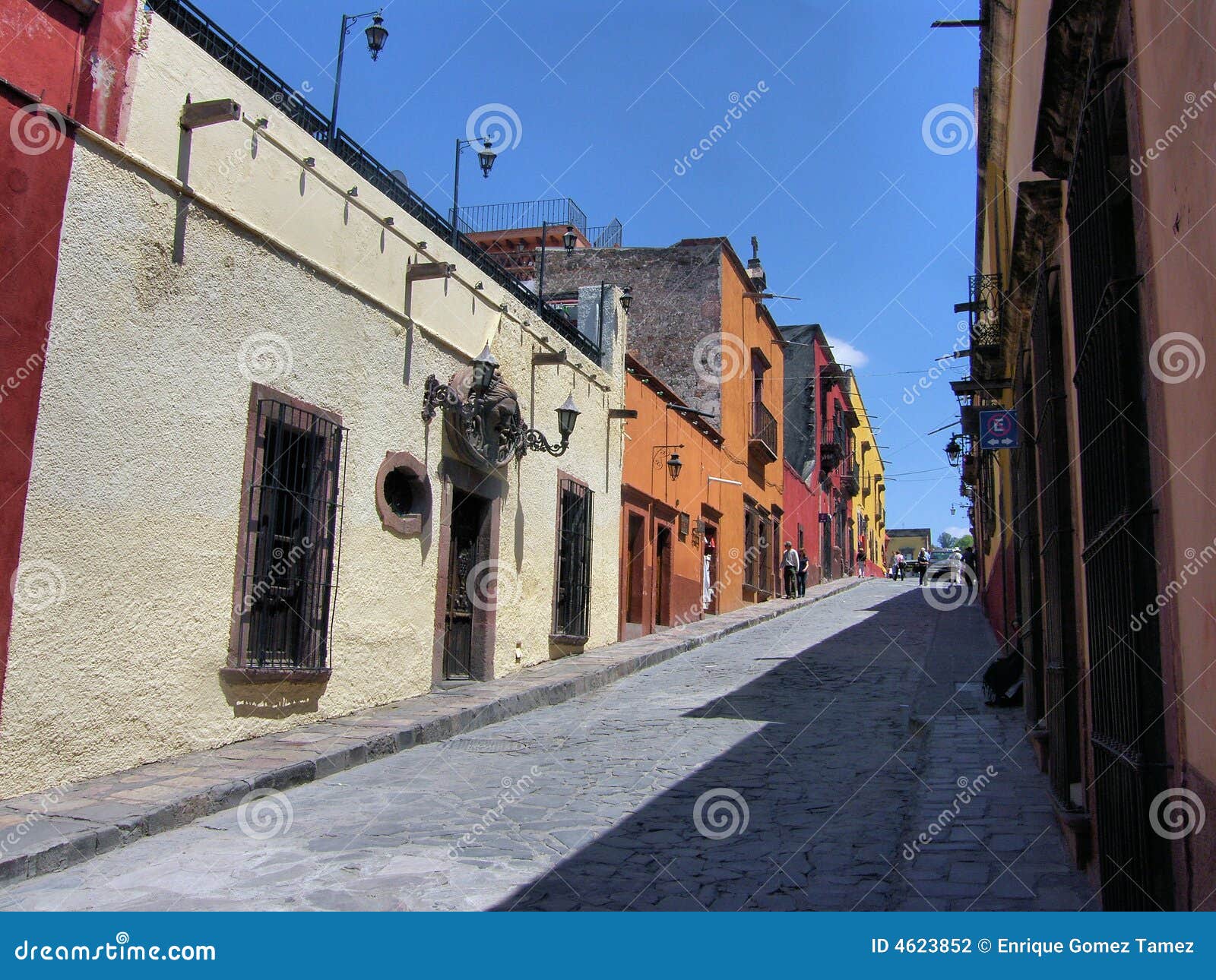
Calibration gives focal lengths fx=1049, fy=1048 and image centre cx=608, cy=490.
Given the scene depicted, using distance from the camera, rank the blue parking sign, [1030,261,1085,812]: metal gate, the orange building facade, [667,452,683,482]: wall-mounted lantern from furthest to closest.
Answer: [667,452,683,482]: wall-mounted lantern < the orange building facade < the blue parking sign < [1030,261,1085,812]: metal gate

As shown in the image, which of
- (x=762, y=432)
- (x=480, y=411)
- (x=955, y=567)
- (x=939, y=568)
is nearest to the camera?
(x=480, y=411)

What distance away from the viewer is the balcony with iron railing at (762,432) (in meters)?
24.2

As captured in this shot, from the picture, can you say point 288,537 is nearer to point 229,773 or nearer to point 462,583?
point 229,773

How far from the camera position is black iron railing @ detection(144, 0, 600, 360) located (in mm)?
7141

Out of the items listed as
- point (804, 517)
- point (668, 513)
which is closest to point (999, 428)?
point (668, 513)

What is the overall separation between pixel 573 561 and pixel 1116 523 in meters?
10.4

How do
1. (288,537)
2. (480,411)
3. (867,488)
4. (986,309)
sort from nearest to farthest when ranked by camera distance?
(288,537), (480,411), (986,309), (867,488)

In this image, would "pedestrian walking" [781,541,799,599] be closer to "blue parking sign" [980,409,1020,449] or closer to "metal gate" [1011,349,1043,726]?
"blue parking sign" [980,409,1020,449]

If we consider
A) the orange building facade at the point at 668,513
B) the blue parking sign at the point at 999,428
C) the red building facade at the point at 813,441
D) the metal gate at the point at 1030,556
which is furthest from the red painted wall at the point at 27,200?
the red building facade at the point at 813,441

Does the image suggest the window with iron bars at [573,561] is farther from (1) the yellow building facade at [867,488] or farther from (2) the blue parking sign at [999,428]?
(1) the yellow building facade at [867,488]

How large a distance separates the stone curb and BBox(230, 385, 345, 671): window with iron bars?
0.67 meters

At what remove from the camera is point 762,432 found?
2486 centimetres

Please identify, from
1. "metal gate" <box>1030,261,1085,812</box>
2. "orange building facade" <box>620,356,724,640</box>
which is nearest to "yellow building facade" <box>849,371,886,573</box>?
"orange building facade" <box>620,356,724,640</box>

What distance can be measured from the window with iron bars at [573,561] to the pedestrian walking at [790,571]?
40.7ft
